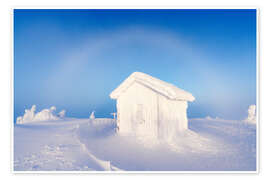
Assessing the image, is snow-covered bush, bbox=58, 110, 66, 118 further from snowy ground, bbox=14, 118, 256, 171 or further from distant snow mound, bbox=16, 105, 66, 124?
snowy ground, bbox=14, 118, 256, 171

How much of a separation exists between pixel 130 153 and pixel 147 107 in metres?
2.29

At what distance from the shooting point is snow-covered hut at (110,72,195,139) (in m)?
9.36

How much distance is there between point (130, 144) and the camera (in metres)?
9.45

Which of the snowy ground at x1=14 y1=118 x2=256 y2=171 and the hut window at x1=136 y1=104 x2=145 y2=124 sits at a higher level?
the hut window at x1=136 y1=104 x2=145 y2=124

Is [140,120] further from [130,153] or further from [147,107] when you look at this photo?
[130,153]

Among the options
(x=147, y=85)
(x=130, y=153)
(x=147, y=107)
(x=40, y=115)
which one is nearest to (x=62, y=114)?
(x=40, y=115)

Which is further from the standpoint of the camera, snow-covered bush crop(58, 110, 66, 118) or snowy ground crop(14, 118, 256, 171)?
snow-covered bush crop(58, 110, 66, 118)

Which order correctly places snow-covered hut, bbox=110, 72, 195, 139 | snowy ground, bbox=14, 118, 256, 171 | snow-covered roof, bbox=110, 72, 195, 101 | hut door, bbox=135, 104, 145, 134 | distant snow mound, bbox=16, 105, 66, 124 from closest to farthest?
1. snowy ground, bbox=14, 118, 256, 171
2. snow-covered roof, bbox=110, 72, 195, 101
3. snow-covered hut, bbox=110, 72, 195, 139
4. hut door, bbox=135, 104, 145, 134
5. distant snow mound, bbox=16, 105, 66, 124

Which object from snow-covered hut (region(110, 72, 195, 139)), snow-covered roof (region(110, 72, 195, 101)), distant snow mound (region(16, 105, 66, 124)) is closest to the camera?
snow-covered roof (region(110, 72, 195, 101))

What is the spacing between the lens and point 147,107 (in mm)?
9695

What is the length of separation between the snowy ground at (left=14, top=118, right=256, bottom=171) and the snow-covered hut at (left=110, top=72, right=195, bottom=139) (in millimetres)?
521

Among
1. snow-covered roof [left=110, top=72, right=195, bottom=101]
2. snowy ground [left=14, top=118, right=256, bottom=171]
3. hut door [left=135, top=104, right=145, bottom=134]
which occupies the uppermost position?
snow-covered roof [left=110, top=72, right=195, bottom=101]

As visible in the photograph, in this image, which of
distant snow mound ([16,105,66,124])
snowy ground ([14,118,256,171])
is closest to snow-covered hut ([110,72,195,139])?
snowy ground ([14,118,256,171])
